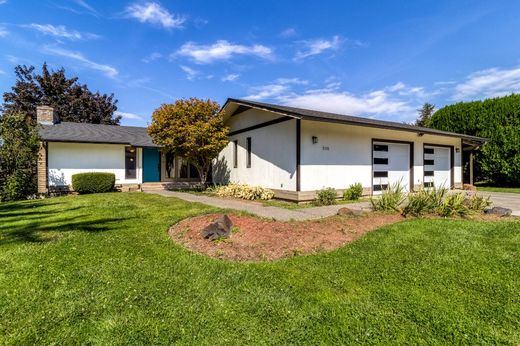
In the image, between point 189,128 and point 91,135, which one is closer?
point 189,128

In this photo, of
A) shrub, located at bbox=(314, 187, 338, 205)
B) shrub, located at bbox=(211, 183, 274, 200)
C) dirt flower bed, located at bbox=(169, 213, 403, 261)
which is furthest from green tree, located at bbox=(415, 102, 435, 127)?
dirt flower bed, located at bbox=(169, 213, 403, 261)

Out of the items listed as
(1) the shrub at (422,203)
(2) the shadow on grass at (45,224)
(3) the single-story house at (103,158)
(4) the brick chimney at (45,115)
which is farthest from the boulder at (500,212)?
(4) the brick chimney at (45,115)

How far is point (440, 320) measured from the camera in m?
2.65

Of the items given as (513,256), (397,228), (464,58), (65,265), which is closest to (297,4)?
(464,58)

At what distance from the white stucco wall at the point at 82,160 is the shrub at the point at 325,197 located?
1140 cm

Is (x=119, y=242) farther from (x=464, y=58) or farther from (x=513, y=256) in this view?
(x=464, y=58)

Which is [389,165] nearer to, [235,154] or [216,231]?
[235,154]

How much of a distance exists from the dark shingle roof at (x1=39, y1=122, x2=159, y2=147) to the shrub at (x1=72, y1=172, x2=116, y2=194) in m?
2.02

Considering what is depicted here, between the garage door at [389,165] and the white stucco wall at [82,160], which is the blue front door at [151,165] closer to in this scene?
the white stucco wall at [82,160]

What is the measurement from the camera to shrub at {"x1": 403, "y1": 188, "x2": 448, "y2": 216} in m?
6.70

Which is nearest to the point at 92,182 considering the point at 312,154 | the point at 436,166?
the point at 312,154

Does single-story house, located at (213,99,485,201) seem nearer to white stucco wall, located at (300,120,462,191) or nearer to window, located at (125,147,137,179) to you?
white stucco wall, located at (300,120,462,191)

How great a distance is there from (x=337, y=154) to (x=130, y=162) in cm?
1210

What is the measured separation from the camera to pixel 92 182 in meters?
14.0
